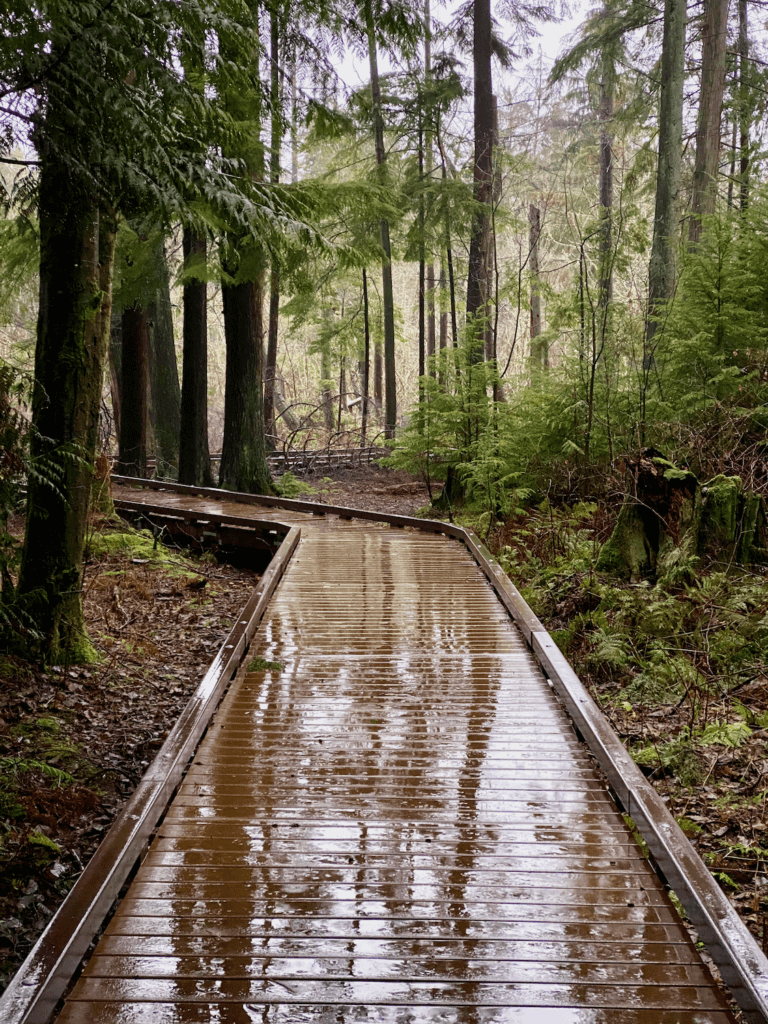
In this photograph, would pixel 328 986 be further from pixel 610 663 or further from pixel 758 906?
pixel 610 663

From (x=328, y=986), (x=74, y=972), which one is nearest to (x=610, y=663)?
(x=328, y=986)

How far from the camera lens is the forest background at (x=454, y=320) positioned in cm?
524

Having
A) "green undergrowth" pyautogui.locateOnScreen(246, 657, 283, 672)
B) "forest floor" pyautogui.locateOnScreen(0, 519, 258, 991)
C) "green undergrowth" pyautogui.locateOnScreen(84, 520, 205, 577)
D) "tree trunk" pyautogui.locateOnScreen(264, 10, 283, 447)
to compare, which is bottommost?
"forest floor" pyautogui.locateOnScreen(0, 519, 258, 991)

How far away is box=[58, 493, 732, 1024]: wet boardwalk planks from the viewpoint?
2.52m

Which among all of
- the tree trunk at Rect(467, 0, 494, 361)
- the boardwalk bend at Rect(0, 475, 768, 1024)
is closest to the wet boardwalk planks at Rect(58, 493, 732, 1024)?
the boardwalk bend at Rect(0, 475, 768, 1024)

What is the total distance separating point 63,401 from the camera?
5.91m

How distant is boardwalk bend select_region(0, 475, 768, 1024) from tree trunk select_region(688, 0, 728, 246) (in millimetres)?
11432

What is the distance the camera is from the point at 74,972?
258 centimetres

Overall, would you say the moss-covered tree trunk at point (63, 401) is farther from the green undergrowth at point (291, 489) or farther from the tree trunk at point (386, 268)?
the tree trunk at point (386, 268)

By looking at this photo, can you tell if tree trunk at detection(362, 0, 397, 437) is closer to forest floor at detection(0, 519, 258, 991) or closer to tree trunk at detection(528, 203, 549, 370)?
tree trunk at detection(528, 203, 549, 370)

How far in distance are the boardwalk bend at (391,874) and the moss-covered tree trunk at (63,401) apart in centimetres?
156

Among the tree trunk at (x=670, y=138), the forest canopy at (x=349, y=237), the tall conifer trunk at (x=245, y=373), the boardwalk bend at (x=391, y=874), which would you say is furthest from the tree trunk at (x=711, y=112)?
the boardwalk bend at (x=391, y=874)

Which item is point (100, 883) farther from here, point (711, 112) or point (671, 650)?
point (711, 112)

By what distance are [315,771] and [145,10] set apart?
16.8ft
